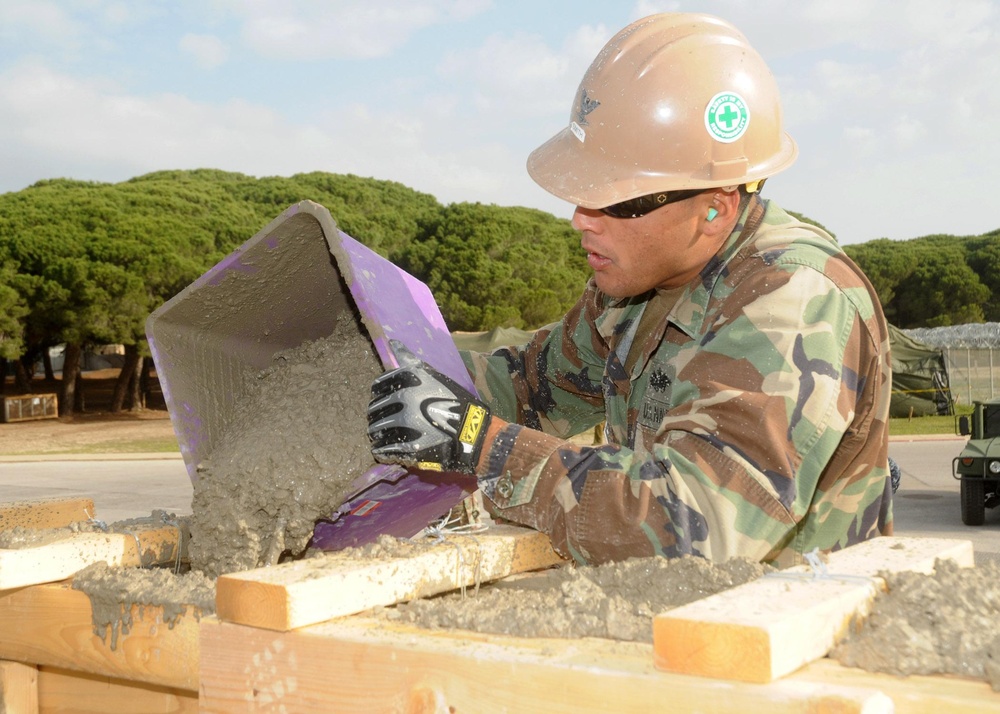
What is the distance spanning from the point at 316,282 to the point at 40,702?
1.17 m

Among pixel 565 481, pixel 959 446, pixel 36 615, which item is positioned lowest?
pixel 959 446

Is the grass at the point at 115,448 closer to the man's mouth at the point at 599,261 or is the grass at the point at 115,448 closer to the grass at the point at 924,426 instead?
the grass at the point at 924,426

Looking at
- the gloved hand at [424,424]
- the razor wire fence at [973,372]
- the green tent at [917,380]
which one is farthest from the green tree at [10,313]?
the gloved hand at [424,424]

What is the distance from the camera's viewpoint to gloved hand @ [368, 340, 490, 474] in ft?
6.10

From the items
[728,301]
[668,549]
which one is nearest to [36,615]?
[668,549]

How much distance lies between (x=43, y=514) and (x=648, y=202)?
5.30 ft

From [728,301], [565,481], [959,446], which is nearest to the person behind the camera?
[565,481]

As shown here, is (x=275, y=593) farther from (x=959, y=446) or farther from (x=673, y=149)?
(x=959, y=446)

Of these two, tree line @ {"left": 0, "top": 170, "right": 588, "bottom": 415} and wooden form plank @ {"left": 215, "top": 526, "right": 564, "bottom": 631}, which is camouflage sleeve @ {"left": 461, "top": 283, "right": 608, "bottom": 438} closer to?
wooden form plank @ {"left": 215, "top": 526, "right": 564, "bottom": 631}

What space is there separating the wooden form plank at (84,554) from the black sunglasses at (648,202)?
1235mm

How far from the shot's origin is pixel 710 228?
2156 mm

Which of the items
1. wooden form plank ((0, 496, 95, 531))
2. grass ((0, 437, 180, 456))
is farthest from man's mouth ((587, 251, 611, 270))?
grass ((0, 437, 180, 456))

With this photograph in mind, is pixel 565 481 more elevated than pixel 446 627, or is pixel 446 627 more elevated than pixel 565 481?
pixel 565 481

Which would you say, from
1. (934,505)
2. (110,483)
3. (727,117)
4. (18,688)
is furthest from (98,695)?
(110,483)
